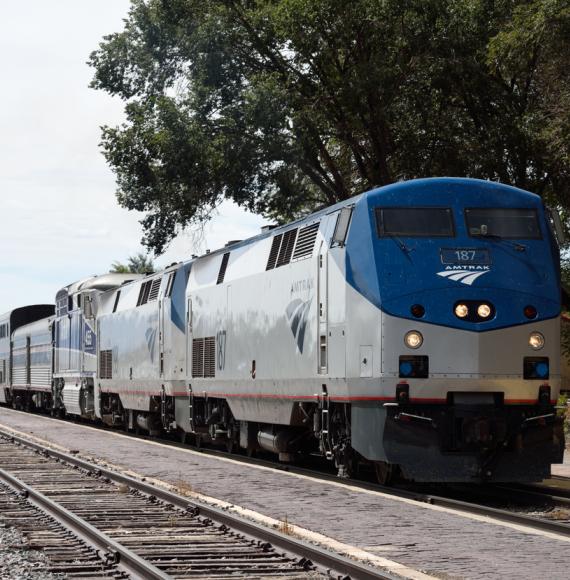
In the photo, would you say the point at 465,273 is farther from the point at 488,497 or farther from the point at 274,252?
the point at 274,252

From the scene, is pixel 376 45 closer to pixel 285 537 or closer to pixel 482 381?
pixel 482 381

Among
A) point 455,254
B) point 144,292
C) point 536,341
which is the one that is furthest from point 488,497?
point 144,292

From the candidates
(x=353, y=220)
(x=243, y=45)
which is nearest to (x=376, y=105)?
(x=243, y=45)

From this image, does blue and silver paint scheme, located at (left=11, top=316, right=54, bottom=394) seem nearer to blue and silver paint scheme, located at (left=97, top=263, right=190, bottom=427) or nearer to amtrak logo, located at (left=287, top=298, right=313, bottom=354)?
blue and silver paint scheme, located at (left=97, top=263, right=190, bottom=427)

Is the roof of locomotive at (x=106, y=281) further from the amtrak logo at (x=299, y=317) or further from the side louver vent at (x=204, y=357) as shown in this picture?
the amtrak logo at (x=299, y=317)

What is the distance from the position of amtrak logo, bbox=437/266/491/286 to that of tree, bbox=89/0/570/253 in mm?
15571

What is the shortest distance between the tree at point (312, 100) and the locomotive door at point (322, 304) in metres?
14.9

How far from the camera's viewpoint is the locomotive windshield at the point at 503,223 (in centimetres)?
1488

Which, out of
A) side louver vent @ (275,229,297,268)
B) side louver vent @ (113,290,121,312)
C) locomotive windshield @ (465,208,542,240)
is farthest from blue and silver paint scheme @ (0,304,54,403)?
locomotive windshield @ (465,208,542,240)

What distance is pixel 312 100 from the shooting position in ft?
109

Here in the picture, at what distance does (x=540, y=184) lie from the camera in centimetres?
3228

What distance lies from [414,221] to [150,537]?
5.50 metres

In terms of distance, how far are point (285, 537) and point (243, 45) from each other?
25645 millimetres

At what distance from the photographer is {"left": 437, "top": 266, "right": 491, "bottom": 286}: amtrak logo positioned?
14.4m
